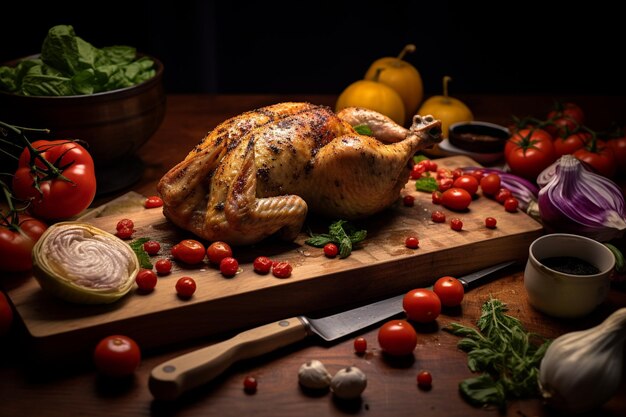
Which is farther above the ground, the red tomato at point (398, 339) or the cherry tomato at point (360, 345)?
the red tomato at point (398, 339)

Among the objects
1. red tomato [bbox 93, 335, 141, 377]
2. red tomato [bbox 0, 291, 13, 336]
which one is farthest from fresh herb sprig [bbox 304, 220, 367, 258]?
red tomato [bbox 0, 291, 13, 336]

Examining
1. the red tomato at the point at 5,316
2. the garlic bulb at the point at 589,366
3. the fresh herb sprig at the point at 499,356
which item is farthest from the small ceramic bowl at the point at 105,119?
the garlic bulb at the point at 589,366

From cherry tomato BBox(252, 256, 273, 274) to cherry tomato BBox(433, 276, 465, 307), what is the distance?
830 millimetres

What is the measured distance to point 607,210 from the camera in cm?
398

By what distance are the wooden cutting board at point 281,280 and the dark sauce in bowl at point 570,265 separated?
1.41ft

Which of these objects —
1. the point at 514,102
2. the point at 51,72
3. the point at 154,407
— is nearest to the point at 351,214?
the point at 154,407

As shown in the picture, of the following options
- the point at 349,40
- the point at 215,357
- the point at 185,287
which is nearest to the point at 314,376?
the point at 215,357

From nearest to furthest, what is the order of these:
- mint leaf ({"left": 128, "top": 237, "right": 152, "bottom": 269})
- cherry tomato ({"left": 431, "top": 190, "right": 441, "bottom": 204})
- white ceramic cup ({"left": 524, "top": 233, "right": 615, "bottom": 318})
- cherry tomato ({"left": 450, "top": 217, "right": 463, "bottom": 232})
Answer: white ceramic cup ({"left": 524, "top": 233, "right": 615, "bottom": 318}) < mint leaf ({"left": 128, "top": 237, "right": 152, "bottom": 269}) < cherry tomato ({"left": 450, "top": 217, "right": 463, "bottom": 232}) < cherry tomato ({"left": 431, "top": 190, "right": 441, "bottom": 204})

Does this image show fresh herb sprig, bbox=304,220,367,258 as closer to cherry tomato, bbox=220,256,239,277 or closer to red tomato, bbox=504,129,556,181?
cherry tomato, bbox=220,256,239,277

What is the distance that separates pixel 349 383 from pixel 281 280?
704mm

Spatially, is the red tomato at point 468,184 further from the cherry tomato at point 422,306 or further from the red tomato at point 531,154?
the cherry tomato at point 422,306

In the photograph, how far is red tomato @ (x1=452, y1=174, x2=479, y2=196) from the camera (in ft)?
14.4

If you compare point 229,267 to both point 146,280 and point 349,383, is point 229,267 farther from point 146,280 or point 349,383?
point 349,383

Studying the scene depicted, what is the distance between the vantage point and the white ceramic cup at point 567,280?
11.0 feet
